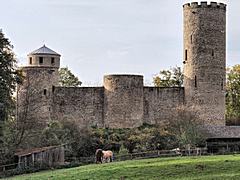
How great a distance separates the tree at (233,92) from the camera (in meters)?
72.0

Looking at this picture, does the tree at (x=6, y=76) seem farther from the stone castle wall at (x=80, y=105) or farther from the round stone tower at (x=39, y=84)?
the stone castle wall at (x=80, y=105)

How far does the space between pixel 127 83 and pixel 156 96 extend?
8.46ft

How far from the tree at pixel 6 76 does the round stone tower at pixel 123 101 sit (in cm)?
1205

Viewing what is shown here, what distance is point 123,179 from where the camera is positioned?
109 feet

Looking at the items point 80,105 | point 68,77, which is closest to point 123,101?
point 80,105

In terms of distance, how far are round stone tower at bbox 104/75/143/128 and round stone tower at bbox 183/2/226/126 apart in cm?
389

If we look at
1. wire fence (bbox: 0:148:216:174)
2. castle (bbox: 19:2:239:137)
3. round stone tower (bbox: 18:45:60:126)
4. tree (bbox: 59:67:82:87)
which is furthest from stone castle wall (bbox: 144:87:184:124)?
tree (bbox: 59:67:82:87)

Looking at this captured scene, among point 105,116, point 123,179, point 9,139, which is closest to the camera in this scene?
point 123,179

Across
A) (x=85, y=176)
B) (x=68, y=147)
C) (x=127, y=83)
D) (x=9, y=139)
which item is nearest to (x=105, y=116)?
(x=127, y=83)

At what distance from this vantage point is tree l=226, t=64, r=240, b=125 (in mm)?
72019

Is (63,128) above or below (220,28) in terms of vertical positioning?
below

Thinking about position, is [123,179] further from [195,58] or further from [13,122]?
[195,58]

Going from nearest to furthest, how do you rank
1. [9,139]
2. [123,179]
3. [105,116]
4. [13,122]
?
1. [123,179]
2. [9,139]
3. [13,122]
4. [105,116]

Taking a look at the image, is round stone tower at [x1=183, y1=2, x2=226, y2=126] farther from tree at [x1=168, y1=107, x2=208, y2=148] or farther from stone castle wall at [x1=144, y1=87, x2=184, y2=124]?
tree at [x1=168, y1=107, x2=208, y2=148]
